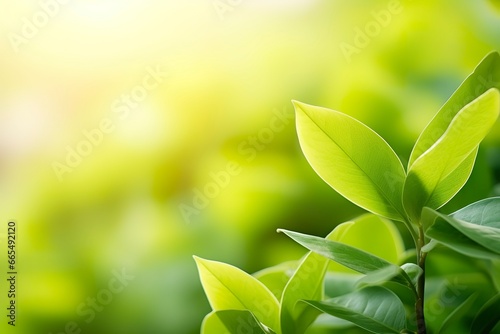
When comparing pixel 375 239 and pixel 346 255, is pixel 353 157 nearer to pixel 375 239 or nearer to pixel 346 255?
pixel 346 255

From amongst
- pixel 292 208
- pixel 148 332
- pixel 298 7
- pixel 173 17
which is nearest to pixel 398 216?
pixel 292 208

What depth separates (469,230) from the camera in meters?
0.28

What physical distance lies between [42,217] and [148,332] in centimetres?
26

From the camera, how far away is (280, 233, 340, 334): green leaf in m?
A: 0.39

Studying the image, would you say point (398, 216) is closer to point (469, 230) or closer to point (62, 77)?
point (469, 230)

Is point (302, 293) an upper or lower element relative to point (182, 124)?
lower

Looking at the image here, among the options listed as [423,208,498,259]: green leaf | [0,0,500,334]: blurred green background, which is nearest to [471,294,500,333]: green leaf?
[423,208,498,259]: green leaf

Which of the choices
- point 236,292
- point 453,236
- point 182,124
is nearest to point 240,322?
point 236,292

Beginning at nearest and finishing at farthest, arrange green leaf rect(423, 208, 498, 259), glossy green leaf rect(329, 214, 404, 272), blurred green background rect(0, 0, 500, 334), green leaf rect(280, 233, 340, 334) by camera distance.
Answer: green leaf rect(423, 208, 498, 259) → green leaf rect(280, 233, 340, 334) → glossy green leaf rect(329, 214, 404, 272) → blurred green background rect(0, 0, 500, 334)

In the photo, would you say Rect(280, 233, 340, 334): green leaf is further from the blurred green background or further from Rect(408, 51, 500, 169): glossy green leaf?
the blurred green background

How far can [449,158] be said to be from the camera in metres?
0.32

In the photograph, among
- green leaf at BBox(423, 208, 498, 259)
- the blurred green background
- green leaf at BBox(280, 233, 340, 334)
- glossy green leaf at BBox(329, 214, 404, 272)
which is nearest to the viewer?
A: green leaf at BBox(423, 208, 498, 259)

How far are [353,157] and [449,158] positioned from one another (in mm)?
62

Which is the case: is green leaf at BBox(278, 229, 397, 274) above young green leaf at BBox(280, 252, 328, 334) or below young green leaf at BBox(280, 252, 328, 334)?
above
